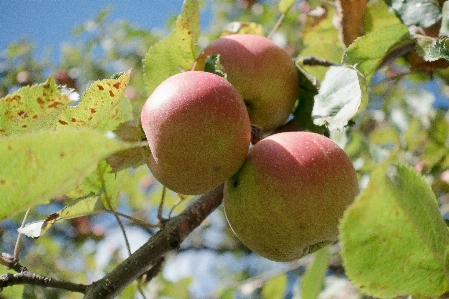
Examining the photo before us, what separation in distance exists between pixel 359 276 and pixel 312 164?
10.3 inches

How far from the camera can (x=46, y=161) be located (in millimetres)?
412

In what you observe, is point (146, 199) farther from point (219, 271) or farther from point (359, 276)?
point (359, 276)

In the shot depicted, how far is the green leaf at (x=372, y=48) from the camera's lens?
78 centimetres

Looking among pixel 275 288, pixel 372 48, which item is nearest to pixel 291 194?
pixel 372 48

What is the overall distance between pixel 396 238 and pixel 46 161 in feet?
1.11

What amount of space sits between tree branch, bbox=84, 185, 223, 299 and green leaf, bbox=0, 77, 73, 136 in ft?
0.79

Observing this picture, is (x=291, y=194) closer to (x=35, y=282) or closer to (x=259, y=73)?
(x=259, y=73)

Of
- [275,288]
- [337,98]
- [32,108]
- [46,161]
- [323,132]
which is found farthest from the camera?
[275,288]

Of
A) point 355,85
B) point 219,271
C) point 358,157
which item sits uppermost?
point 355,85

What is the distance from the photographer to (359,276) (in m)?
0.45

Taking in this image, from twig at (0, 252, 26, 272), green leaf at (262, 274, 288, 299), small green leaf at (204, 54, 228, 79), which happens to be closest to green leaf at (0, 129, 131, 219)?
twig at (0, 252, 26, 272)

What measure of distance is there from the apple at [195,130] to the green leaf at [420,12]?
A: 40 centimetres

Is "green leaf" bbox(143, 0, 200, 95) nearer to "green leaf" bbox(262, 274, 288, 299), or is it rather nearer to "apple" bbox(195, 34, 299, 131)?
"apple" bbox(195, 34, 299, 131)

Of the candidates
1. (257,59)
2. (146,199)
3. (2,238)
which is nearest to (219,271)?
(146,199)
